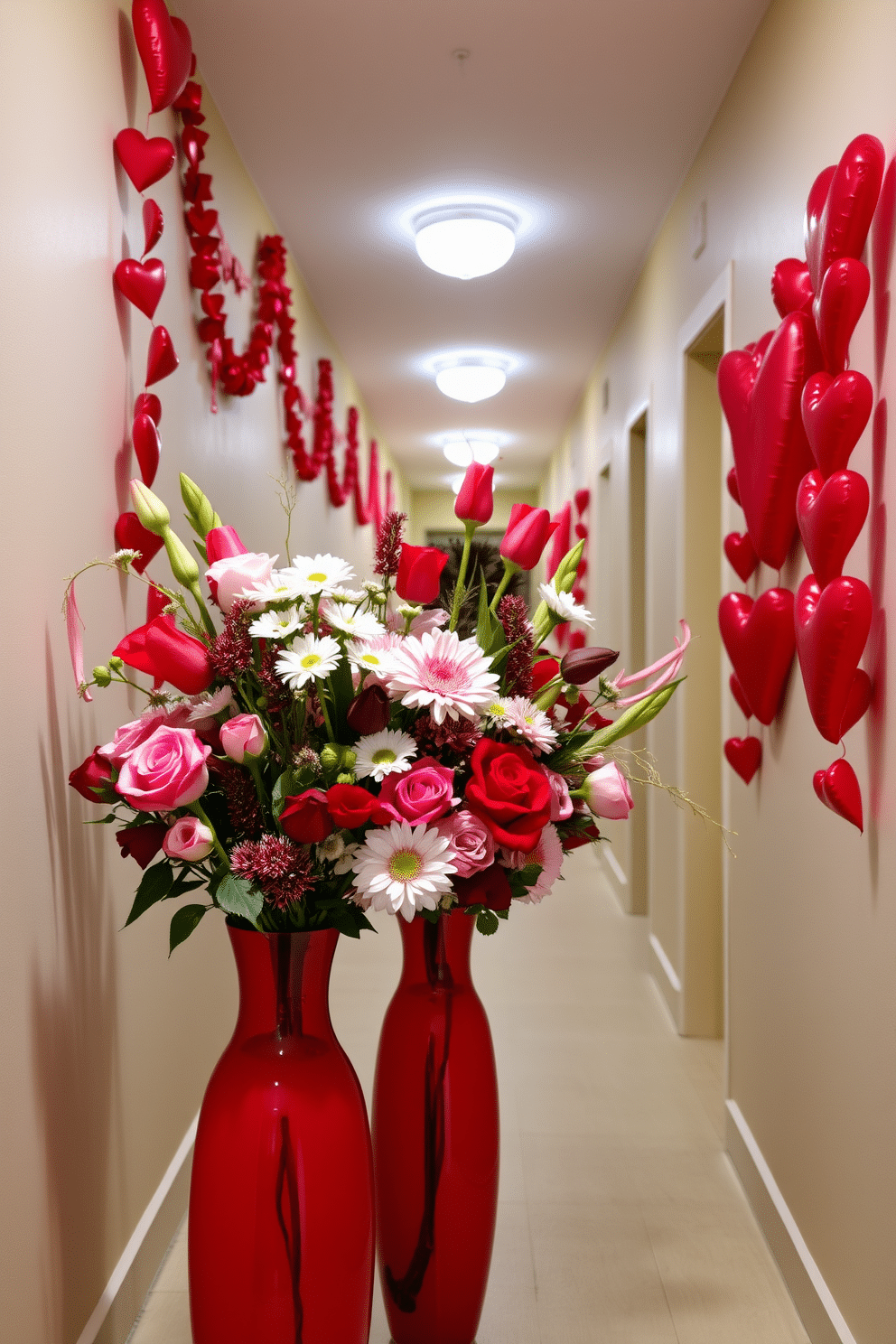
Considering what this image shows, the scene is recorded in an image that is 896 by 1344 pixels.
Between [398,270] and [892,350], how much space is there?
9.66ft

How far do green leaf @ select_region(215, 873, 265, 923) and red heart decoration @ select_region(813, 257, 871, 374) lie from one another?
116 centimetres

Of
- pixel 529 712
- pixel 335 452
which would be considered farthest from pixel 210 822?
pixel 335 452

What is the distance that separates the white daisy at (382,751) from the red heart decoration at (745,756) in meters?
1.29

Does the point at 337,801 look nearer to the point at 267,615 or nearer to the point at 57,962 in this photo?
the point at 267,615

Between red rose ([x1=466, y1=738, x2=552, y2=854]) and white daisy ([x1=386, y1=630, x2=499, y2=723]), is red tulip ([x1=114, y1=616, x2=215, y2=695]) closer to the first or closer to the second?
white daisy ([x1=386, y1=630, x2=499, y2=723])

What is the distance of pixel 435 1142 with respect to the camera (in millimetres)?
1396

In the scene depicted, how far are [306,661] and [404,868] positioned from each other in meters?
0.24

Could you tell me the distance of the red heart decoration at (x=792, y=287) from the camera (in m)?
1.89

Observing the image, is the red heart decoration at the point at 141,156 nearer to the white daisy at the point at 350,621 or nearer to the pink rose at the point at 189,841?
the white daisy at the point at 350,621

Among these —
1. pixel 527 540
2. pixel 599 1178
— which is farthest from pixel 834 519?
pixel 599 1178

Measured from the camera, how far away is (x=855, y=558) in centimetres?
167

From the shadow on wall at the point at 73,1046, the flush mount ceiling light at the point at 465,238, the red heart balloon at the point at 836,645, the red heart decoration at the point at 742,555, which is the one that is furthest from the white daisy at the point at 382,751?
the flush mount ceiling light at the point at 465,238

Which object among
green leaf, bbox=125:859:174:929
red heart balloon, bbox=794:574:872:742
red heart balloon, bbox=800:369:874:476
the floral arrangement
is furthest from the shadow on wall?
red heart balloon, bbox=800:369:874:476

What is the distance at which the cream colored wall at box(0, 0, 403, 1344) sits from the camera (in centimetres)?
136
